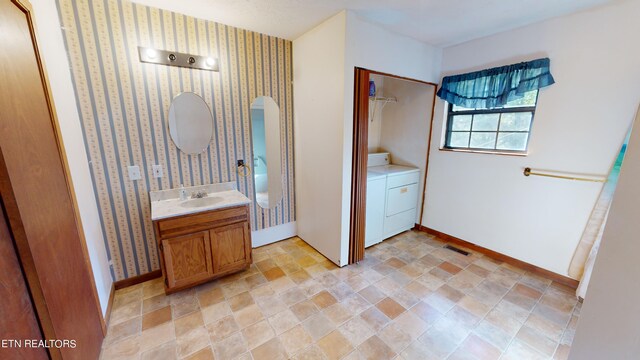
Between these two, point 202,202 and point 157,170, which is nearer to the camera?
point 157,170

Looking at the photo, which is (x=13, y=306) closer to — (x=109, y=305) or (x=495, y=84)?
(x=109, y=305)

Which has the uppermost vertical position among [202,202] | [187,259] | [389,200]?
[202,202]

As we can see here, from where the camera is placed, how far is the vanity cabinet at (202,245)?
1.93m

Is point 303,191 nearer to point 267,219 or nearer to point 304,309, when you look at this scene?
point 267,219

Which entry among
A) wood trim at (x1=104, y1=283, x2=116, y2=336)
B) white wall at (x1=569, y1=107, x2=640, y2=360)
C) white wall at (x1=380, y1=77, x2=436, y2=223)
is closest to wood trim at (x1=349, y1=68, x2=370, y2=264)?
white wall at (x1=380, y1=77, x2=436, y2=223)

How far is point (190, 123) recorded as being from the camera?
89.8 inches

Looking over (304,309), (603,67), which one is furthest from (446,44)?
(304,309)

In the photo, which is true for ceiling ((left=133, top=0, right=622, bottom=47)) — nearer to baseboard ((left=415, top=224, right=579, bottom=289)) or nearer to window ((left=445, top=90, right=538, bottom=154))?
window ((left=445, top=90, right=538, bottom=154))

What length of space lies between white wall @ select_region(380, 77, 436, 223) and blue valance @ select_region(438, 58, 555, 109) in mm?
282

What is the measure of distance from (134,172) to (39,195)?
3.47 ft

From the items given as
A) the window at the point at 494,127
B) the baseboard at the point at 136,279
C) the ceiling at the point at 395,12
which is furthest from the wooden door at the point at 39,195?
the window at the point at 494,127

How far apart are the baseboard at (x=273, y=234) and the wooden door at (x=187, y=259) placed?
83 centimetres

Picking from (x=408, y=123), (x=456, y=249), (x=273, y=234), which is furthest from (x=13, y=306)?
(x=408, y=123)

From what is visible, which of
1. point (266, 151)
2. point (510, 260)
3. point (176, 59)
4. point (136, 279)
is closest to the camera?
point (176, 59)
